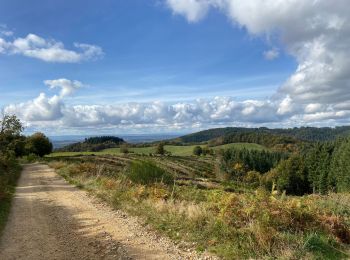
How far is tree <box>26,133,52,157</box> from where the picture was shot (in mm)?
75625

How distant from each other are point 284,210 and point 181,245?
8.21ft

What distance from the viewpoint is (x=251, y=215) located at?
834cm

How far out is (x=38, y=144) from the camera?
256 ft

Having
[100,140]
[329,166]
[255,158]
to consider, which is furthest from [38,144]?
[100,140]

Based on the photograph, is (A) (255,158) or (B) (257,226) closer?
(B) (257,226)

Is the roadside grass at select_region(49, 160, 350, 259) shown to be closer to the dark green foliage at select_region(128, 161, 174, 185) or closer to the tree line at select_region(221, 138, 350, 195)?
the dark green foliage at select_region(128, 161, 174, 185)

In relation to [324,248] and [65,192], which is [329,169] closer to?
[65,192]

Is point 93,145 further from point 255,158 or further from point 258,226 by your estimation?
point 258,226

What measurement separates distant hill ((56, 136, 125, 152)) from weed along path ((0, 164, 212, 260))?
459 feet

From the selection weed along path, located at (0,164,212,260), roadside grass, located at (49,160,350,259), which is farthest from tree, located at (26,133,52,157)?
roadside grass, located at (49,160,350,259)

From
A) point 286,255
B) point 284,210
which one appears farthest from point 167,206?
point 286,255

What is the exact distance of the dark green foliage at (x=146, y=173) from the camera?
16.9 metres

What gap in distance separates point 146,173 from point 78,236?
26.3 feet

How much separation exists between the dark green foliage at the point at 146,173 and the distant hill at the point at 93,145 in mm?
135715
